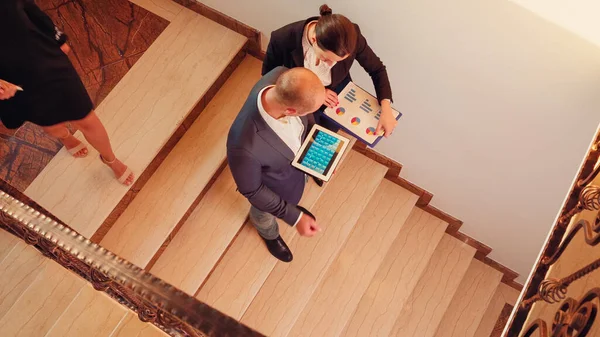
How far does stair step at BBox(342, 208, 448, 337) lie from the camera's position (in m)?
3.55

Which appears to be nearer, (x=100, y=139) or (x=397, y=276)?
(x=100, y=139)

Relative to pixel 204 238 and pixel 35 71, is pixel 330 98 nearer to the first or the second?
pixel 204 238

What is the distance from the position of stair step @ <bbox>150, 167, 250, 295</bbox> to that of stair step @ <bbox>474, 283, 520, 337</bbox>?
7.17 feet

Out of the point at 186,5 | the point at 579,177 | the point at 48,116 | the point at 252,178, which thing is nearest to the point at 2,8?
the point at 48,116

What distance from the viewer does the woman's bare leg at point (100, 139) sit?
2584mm

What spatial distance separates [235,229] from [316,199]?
576 mm

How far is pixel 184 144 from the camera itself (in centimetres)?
322

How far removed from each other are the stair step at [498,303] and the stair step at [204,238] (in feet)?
7.17

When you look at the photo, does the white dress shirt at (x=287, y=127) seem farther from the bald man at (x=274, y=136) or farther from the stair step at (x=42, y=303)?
the stair step at (x=42, y=303)

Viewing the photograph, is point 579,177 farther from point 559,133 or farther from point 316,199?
point 316,199

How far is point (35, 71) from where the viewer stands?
2229 millimetres

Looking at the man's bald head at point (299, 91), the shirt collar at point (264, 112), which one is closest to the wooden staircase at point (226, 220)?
the shirt collar at point (264, 112)

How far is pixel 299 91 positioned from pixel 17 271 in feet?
4.77

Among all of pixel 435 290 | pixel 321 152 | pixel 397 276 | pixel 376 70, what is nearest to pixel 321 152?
pixel 321 152
